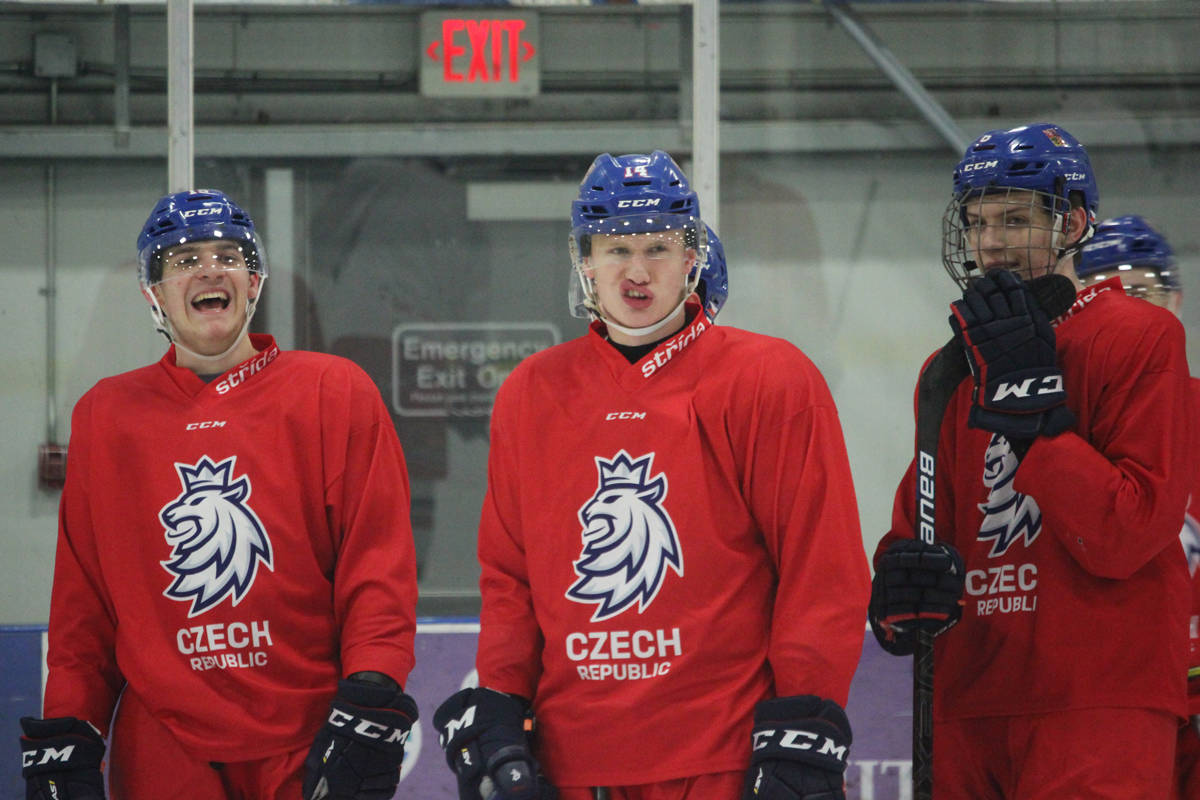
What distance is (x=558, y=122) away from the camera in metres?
4.32

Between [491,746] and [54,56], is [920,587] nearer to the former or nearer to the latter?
[491,746]

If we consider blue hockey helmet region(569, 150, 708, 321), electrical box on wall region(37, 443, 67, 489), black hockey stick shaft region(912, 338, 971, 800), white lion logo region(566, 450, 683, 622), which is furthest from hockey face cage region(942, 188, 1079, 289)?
electrical box on wall region(37, 443, 67, 489)

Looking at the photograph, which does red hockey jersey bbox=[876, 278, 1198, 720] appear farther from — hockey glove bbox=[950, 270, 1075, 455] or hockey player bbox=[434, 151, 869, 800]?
hockey player bbox=[434, 151, 869, 800]

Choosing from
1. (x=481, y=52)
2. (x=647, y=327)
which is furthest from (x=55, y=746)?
(x=481, y=52)

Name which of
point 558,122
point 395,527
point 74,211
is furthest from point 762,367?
point 74,211

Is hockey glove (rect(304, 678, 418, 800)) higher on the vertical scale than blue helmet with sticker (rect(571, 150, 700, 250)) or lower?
lower

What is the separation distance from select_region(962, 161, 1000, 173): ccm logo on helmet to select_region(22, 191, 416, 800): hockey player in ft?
3.29

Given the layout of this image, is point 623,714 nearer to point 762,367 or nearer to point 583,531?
point 583,531

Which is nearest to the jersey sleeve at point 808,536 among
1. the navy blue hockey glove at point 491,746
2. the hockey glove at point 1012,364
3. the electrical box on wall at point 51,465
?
the hockey glove at point 1012,364

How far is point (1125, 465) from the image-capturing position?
1.84 metres

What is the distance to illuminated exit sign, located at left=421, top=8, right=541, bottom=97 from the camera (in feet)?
13.6

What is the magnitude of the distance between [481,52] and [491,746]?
113 inches

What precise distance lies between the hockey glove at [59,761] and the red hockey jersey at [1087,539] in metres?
1.32

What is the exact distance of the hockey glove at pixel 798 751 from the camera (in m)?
1.65
